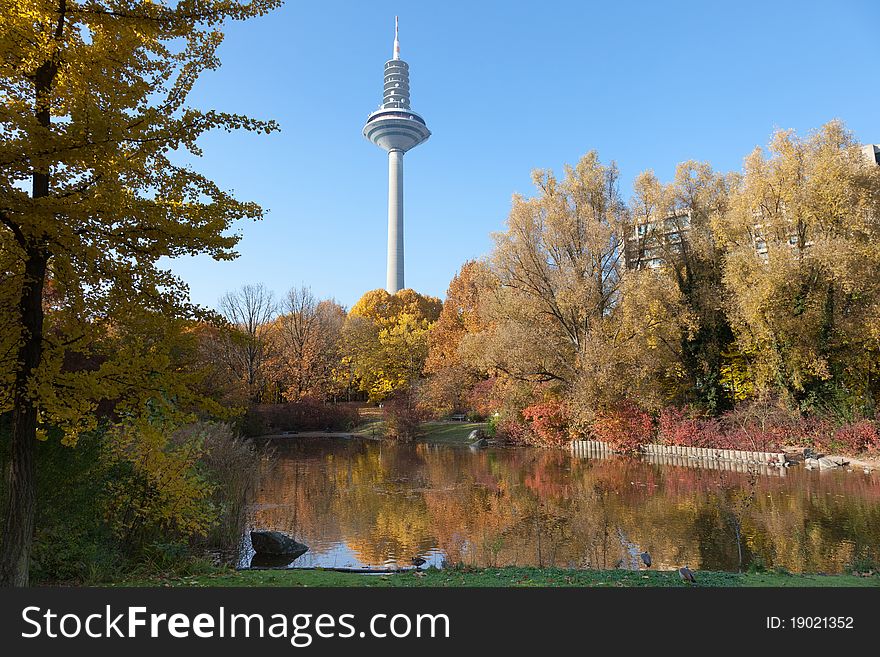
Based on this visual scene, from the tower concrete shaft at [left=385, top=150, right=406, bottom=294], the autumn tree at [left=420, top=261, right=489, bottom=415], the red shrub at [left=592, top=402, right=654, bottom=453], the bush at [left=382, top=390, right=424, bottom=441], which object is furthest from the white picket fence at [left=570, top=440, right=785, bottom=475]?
the tower concrete shaft at [left=385, top=150, right=406, bottom=294]

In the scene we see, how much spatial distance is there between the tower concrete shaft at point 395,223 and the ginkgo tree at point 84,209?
107638 mm

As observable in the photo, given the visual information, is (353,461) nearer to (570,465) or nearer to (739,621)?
(570,465)

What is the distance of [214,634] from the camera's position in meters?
4.07

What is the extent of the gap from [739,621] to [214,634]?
3.94 m

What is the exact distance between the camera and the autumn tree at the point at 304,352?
41.2 meters

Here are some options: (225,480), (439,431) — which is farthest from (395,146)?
(225,480)

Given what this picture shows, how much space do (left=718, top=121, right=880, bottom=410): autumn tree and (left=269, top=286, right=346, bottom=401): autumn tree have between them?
2875 centimetres

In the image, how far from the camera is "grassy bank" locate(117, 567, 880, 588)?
6.45 m

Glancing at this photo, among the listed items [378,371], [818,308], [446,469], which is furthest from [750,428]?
[378,371]

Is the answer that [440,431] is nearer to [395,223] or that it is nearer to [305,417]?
[305,417]

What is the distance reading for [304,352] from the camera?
4234 cm

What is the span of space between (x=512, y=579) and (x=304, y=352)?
37.3m

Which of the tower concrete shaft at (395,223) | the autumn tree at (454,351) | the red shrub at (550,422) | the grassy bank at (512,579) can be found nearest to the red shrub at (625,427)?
the red shrub at (550,422)

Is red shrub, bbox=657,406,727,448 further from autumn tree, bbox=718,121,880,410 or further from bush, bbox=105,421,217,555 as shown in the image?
bush, bbox=105,421,217,555
